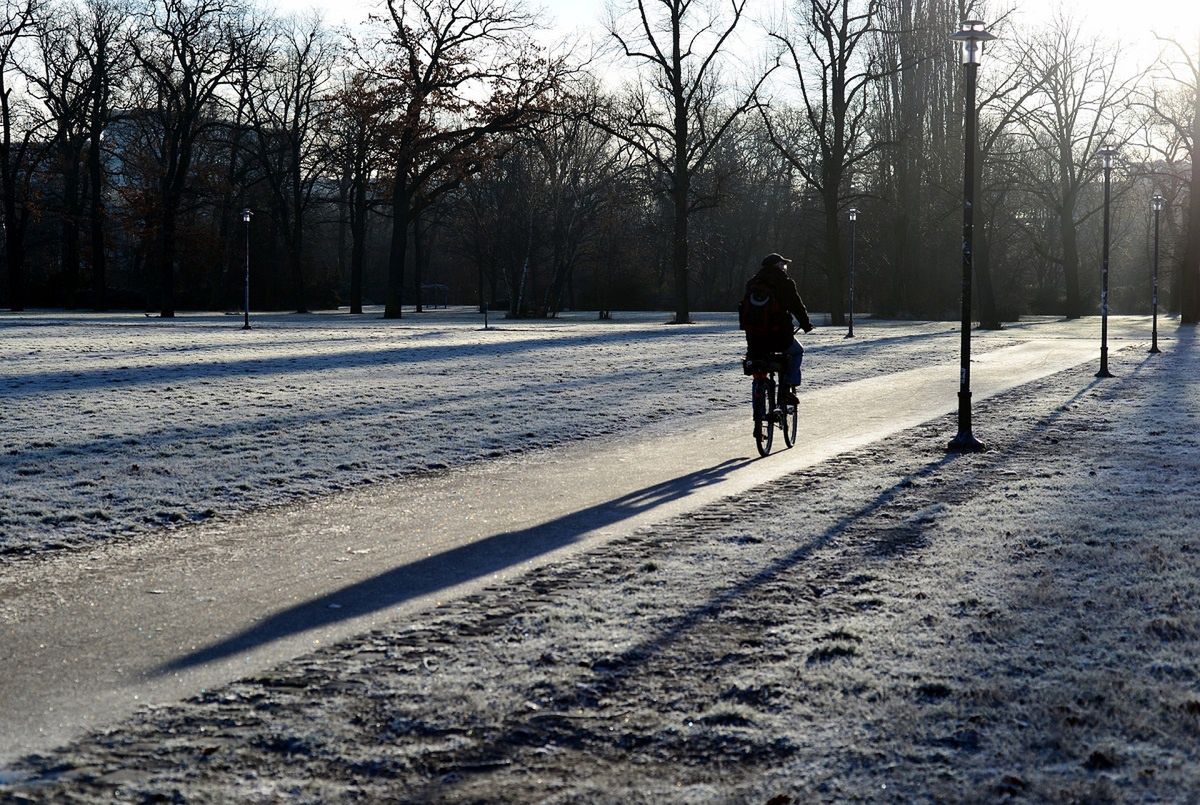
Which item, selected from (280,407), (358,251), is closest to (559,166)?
(358,251)

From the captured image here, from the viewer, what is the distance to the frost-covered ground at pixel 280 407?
9336 mm

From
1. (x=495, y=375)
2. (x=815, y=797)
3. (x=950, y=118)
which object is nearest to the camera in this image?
(x=815, y=797)

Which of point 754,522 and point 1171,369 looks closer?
point 754,522

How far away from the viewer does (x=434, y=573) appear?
6887 millimetres

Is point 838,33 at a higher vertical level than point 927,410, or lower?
higher

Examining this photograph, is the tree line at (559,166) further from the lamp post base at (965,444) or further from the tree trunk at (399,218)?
the lamp post base at (965,444)

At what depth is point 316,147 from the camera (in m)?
58.0

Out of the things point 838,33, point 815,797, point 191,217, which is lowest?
point 815,797

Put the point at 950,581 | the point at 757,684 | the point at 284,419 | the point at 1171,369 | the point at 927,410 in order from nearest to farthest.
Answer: the point at 757,684
the point at 950,581
the point at 284,419
the point at 927,410
the point at 1171,369

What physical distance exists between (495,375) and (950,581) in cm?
1500

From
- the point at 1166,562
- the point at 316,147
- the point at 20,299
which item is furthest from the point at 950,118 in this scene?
the point at 1166,562

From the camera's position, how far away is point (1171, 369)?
23938mm

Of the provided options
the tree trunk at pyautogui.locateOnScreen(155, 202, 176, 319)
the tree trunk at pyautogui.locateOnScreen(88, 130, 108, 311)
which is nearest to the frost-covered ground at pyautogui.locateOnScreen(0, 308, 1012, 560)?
the tree trunk at pyautogui.locateOnScreen(155, 202, 176, 319)

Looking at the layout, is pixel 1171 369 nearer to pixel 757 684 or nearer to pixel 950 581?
pixel 950 581
